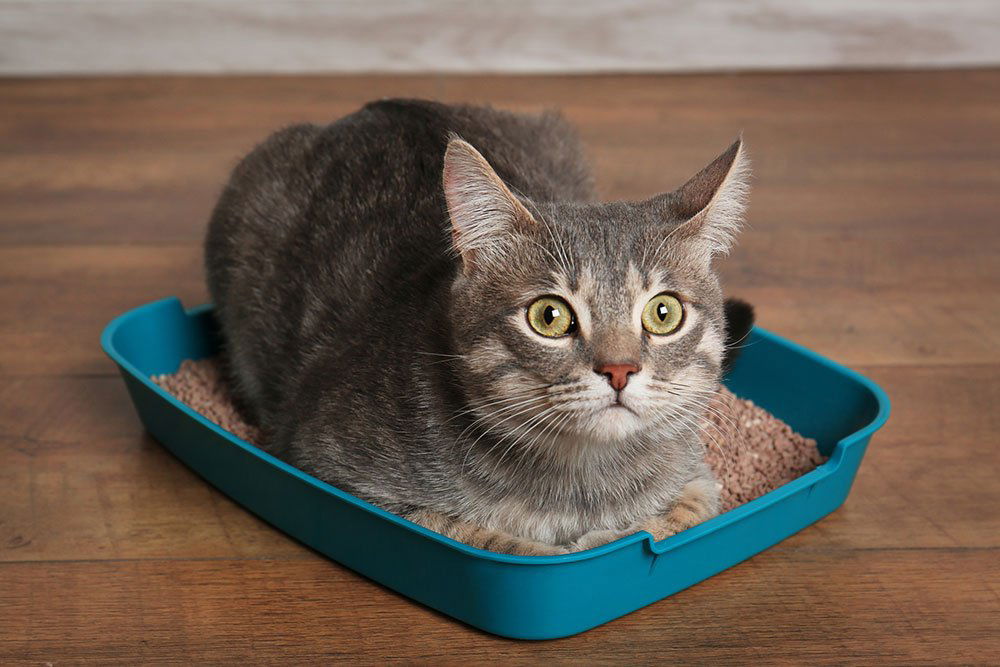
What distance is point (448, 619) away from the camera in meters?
1.51

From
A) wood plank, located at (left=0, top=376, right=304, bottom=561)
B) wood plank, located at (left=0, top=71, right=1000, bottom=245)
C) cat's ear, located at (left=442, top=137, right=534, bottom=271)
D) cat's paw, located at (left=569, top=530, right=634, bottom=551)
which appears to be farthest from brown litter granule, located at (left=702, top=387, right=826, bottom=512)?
wood plank, located at (left=0, top=71, right=1000, bottom=245)

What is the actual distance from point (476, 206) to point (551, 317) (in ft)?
0.56

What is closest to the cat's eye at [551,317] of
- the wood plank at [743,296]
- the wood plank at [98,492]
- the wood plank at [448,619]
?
the wood plank at [448,619]

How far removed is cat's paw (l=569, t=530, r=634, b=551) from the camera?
1.52 metres

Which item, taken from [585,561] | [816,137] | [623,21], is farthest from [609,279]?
[623,21]

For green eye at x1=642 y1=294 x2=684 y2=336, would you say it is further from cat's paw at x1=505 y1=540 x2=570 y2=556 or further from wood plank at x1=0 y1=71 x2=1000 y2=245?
wood plank at x1=0 y1=71 x2=1000 y2=245

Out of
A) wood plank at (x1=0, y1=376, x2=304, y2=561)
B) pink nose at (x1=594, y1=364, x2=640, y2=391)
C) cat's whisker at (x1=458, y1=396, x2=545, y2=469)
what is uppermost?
pink nose at (x1=594, y1=364, x2=640, y2=391)

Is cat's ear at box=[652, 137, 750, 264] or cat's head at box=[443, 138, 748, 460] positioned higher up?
cat's ear at box=[652, 137, 750, 264]

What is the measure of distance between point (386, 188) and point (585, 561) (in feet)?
2.43

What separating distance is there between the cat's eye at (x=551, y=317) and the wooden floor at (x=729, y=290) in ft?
1.35

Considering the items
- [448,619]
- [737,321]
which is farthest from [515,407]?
[737,321]

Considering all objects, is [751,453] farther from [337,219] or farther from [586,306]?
[337,219]

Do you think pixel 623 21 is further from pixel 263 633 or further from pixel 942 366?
pixel 263 633

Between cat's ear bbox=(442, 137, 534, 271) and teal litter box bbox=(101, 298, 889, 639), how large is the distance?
36 cm
